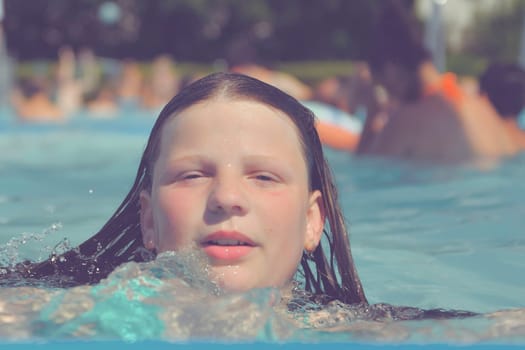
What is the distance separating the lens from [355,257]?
3.36 meters

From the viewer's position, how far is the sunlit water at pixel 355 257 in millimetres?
1670

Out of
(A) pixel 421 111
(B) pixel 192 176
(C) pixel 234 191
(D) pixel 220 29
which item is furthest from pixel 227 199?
(D) pixel 220 29

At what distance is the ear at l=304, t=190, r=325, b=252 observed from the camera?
225 centimetres

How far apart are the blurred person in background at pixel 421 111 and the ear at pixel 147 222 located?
392 centimetres

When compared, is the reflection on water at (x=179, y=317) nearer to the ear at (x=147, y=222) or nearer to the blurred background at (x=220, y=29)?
the ear at (x=147, y=222)

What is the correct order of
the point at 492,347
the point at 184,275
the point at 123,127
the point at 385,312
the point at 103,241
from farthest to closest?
the point at 123,127, the point at 103,241, the point at 385,312, the point at 184,275, the point at 492,347

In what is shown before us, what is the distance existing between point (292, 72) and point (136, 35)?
808 cm

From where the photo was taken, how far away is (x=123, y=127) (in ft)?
33.6

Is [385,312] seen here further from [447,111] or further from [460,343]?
[447,111]

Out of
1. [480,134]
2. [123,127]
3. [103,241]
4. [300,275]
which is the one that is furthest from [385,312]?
[123,127]

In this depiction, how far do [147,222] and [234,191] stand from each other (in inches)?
15.2

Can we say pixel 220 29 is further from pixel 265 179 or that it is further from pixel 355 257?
pixel 265 179

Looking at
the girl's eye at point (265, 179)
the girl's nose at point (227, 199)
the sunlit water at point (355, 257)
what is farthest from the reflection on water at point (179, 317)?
the girl's eye at point (265, 179)

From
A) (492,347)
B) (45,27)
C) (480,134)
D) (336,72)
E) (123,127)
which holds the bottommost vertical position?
(492,347)
